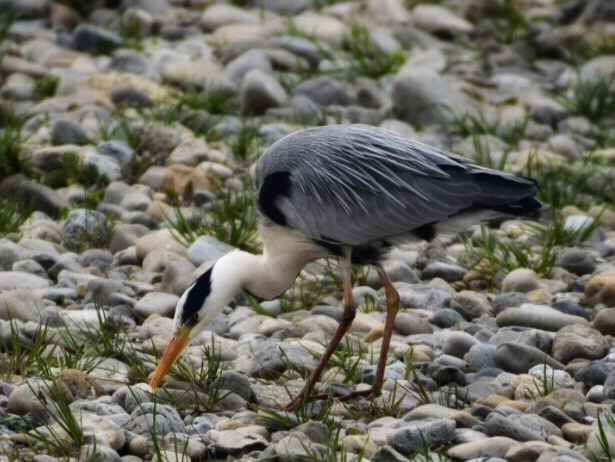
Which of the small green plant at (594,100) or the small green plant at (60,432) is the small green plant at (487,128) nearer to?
the small green plant at (594,100)

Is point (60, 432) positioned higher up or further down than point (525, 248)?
higher up

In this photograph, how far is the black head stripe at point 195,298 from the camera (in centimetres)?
543

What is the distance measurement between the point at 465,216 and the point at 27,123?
13.7 feet

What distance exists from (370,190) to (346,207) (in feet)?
0.43

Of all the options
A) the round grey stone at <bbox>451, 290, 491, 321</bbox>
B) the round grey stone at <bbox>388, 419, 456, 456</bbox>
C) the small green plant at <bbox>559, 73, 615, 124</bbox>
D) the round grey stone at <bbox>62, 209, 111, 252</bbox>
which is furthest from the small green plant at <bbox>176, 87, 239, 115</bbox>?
the round grey stone at <bbox>388, 419, 456, 456</bbox>

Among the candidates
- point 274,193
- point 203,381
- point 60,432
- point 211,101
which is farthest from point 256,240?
point 60,432

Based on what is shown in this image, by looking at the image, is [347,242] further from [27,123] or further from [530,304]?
[27,123]

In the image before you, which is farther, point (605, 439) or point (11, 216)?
point (11, 216)

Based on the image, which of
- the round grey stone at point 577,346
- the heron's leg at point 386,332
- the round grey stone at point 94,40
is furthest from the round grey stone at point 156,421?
the round grey stone at point 94,40

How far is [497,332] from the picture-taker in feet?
19.6

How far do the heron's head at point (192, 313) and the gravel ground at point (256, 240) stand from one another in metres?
0.09

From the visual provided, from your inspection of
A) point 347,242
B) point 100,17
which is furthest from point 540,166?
point 100,17

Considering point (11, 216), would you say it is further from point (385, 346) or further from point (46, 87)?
point (46, 87)

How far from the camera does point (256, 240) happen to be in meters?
7.15
